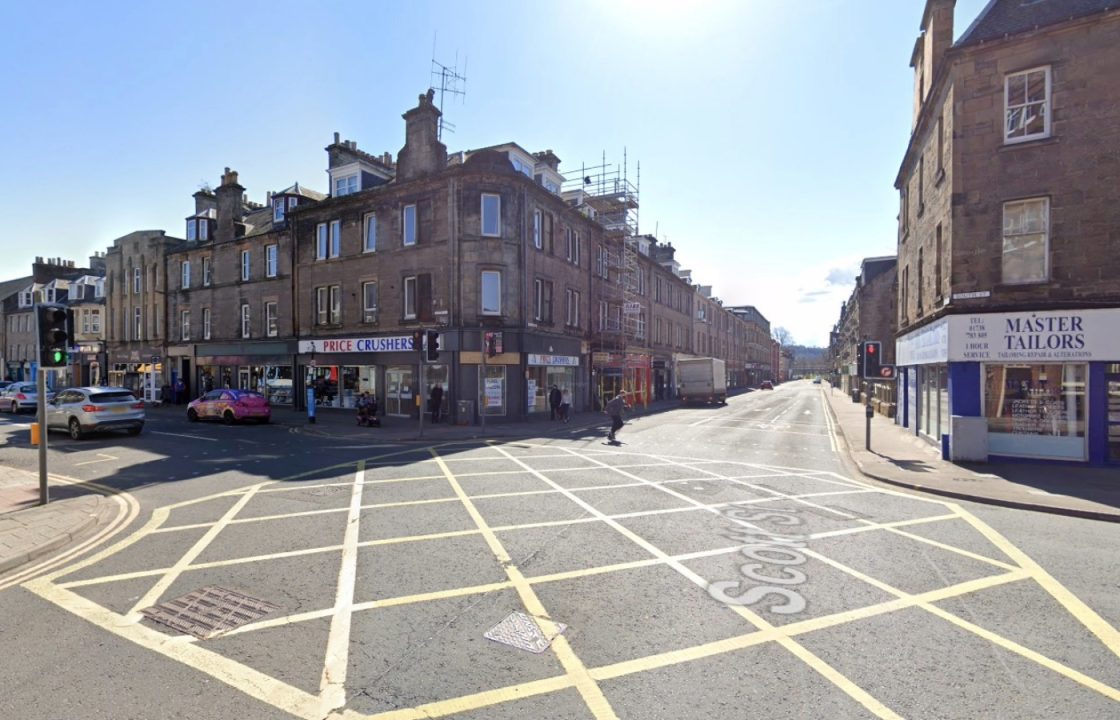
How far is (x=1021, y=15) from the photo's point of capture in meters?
13.4

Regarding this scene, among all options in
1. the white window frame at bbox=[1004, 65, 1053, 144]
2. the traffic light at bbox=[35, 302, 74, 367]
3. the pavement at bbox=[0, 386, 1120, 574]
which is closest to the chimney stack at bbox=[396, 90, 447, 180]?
the pavement at bbox=[0, 386, 1120, 574]

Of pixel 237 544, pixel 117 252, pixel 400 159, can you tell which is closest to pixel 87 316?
pixel 117 252

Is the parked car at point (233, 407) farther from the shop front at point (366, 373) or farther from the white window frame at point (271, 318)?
the white window frame at point (271, 318)

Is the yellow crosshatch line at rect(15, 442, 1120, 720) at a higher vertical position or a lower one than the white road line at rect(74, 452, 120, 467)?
higher

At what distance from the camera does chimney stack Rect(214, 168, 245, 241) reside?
105 ft

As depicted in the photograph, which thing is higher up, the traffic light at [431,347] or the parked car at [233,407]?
the traffic light at [431,347]

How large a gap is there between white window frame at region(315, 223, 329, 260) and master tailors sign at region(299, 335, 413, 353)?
4462 mm

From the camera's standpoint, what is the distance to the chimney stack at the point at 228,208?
32.2 metres

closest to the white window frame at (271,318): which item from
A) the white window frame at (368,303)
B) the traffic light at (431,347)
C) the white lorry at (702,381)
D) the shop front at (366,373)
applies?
the shop front at (366,373)

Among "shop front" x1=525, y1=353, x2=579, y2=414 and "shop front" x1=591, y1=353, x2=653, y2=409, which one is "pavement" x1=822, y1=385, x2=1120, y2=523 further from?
"shop front" x1=591, y1=353, x2=653, y2=409

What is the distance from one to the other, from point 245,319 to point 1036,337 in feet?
114

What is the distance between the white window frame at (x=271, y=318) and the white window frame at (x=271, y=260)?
63.1 inches

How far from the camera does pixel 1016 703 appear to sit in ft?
11.8

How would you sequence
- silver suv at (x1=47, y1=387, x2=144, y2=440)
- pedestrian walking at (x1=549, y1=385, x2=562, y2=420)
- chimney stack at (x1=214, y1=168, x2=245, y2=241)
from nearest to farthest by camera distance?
silver suv at (x1=47, y1=387, x2=144, y2=440) → pedestrian walking at (x1=549, y1=385, x2=562, y2=420) → chimney stack at (x1=214, y1=168, x2=245, y2=241)
